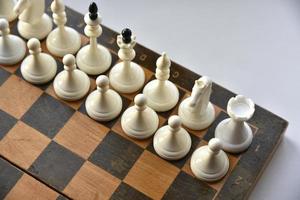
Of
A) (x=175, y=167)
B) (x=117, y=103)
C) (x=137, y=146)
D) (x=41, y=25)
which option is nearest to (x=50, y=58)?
(x=41, y=25)

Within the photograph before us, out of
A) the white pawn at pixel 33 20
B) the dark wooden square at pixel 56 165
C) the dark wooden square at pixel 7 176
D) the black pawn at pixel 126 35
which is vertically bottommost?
the dark wooden square at pixel 7 176

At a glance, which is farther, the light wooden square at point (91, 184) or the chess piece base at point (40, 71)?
the chess piece base at point (40, 71)

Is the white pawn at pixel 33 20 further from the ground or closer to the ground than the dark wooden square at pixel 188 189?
further from the ground

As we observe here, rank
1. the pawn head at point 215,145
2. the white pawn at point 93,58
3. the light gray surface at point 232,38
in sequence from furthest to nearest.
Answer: the light gray surface at point 232,38 < the white pawn at point 93,58 < the pawn head at point 215,145

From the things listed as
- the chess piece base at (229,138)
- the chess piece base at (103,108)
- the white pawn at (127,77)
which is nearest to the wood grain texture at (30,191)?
the chess piece base at (103,108)

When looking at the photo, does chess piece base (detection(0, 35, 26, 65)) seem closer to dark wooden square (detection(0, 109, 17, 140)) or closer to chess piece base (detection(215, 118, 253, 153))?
dark wooden square (detection(0, 109, 17, 140))

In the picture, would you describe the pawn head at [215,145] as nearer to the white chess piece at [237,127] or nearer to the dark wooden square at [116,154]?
the white chess piece at [237,127]

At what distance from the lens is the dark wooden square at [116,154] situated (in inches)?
59.6

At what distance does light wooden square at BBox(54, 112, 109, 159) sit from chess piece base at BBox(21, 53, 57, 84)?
129mm

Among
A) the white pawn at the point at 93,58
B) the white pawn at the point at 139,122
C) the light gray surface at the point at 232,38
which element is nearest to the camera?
the white pawn at the point at 139,122

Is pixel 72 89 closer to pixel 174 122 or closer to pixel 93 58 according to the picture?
pixel 93 58

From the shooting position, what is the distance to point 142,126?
1.54 m

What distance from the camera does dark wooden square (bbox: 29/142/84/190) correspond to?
149cm

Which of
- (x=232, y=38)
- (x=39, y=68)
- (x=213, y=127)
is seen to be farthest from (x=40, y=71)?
(x=232, y=38)
